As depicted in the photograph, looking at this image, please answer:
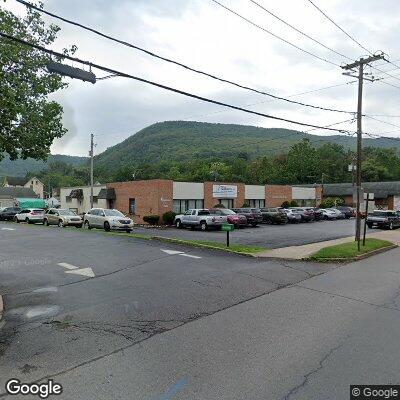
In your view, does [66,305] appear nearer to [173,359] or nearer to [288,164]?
[173,359]

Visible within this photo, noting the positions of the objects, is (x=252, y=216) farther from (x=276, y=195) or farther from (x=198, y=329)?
(x=198, y=329)

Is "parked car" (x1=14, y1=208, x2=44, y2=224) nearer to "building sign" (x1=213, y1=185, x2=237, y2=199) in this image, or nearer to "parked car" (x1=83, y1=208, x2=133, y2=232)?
"parked car" (x1=83, y1=208, x2=133, y2=232)

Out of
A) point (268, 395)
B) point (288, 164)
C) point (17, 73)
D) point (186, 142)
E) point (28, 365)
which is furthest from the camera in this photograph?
point (288, 164)

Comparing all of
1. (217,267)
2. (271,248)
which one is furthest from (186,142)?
(217,267)

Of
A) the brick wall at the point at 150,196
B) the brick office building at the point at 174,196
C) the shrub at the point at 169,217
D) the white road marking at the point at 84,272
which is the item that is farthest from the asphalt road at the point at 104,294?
the brick office building at the point at 174,196

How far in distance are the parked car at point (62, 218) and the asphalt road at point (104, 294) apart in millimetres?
15106

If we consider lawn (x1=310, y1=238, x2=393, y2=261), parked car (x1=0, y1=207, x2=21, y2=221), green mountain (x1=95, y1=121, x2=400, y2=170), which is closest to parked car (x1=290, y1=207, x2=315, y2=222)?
lawn (x1=310, y1=238, x2=393, y2=261)

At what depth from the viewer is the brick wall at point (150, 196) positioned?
3744 centimetres

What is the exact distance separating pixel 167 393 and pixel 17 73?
A: 1057cm

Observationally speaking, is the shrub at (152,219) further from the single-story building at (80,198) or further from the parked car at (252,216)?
the single-story building at (80,198)

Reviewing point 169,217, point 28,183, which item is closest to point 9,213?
point 169,217

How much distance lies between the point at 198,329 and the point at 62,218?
28.8 m

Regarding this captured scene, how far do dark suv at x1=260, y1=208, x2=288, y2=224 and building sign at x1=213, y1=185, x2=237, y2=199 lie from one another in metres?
5.25

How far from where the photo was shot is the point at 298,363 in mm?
5645
